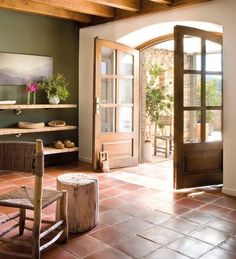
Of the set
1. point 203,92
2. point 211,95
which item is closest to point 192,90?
point 203,92

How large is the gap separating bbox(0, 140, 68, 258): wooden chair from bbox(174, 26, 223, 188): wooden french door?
2.04 metres

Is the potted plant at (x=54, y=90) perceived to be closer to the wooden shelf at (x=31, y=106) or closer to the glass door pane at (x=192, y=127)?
the wooden shelf at (x=31, y=106)

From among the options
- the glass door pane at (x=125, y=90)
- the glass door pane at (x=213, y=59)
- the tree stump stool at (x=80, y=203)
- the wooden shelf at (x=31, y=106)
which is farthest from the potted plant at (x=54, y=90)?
the tree stump stool at (x=80, y=203)

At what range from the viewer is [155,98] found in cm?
712

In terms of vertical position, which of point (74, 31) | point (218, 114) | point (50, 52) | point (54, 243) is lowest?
point (54, 243)

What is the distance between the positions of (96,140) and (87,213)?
2308 millimetres

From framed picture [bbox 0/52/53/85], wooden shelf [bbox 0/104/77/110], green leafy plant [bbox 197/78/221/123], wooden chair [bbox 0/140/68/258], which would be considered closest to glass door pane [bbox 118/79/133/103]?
wooden shelf [bbox 0/104/77/110]

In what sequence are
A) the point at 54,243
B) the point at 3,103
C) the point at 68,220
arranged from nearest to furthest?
the point at 54,243 < the point at 68,220 < the point at 3,103

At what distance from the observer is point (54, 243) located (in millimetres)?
2689

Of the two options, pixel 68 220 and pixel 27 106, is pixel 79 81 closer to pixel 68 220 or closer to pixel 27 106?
pixel 27 106

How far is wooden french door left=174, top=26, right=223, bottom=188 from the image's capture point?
4.15 meters

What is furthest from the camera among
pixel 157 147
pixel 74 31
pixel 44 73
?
pixel 157 147

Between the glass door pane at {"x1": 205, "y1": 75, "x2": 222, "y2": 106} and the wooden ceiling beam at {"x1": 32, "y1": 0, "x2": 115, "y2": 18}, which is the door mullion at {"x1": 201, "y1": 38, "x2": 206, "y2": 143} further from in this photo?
the wooden ceiling beam at {"x1": 32, "y1": 0, "x2": 115, "y2": 18}

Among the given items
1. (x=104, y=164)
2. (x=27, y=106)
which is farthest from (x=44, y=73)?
(x=104, y=164)
